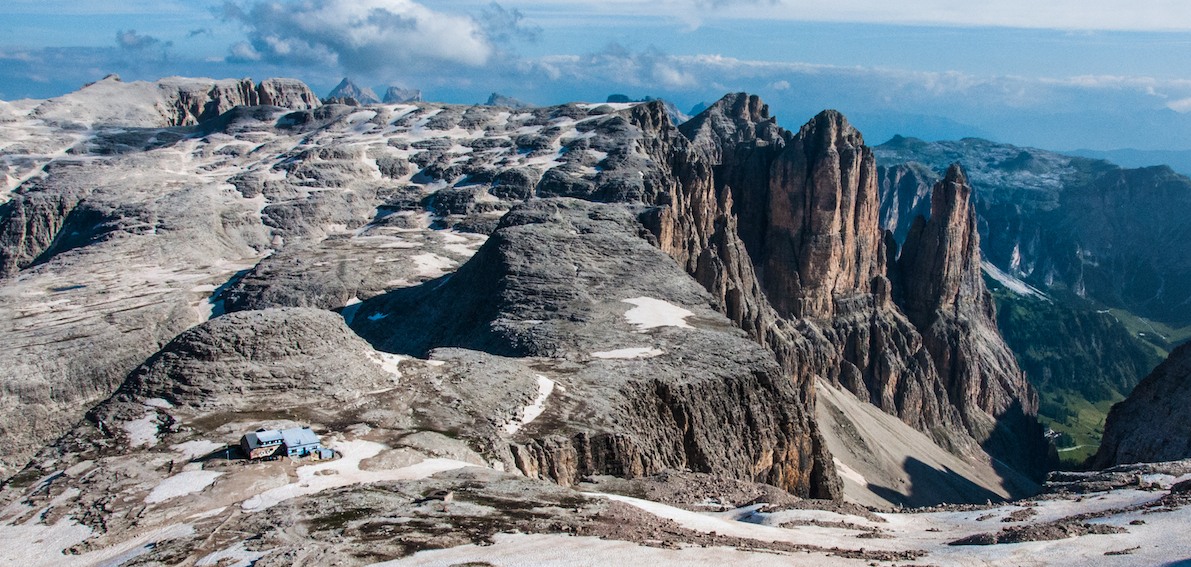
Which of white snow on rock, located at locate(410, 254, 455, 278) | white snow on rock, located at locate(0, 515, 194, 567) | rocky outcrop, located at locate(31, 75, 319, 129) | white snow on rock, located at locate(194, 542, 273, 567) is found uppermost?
rocky outcrop, located at locate(31, 75, 319, 129)

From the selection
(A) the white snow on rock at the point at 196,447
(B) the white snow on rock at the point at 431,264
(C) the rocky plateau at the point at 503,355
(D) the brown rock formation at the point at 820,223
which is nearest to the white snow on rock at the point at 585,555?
(C) the rocky plateau at the point at 503,355

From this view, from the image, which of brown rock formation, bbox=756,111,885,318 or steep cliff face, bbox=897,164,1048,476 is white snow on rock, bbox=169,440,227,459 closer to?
brown rock formation, bbox=756,111,885,318

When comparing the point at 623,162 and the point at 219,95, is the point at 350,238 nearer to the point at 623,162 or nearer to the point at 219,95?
the point at 623,162

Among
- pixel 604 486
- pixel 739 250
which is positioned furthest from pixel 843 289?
pixel 604 486

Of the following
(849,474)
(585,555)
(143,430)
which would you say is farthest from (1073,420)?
(143,430)

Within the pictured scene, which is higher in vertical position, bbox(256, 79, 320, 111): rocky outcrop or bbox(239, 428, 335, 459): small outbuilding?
bbox(256, 79, 320, 111): rocky outcrop

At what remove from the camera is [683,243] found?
266ft

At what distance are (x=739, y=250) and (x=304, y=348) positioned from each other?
6905 cm

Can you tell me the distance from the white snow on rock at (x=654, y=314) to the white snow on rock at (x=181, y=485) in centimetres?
2626

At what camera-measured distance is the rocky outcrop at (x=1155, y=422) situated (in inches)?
2058

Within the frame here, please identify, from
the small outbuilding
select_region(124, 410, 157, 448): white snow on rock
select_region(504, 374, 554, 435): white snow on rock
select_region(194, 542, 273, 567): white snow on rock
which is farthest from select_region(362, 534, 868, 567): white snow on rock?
select_region(124, 410, 157, 448): white snow on rock

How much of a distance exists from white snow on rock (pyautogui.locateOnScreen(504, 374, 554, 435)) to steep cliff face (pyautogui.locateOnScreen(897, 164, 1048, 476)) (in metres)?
95.4

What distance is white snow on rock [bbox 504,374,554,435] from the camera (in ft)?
105

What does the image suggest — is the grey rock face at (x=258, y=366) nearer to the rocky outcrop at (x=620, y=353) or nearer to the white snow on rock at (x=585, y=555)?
the rocky outcrop at (x=620, y=353)
